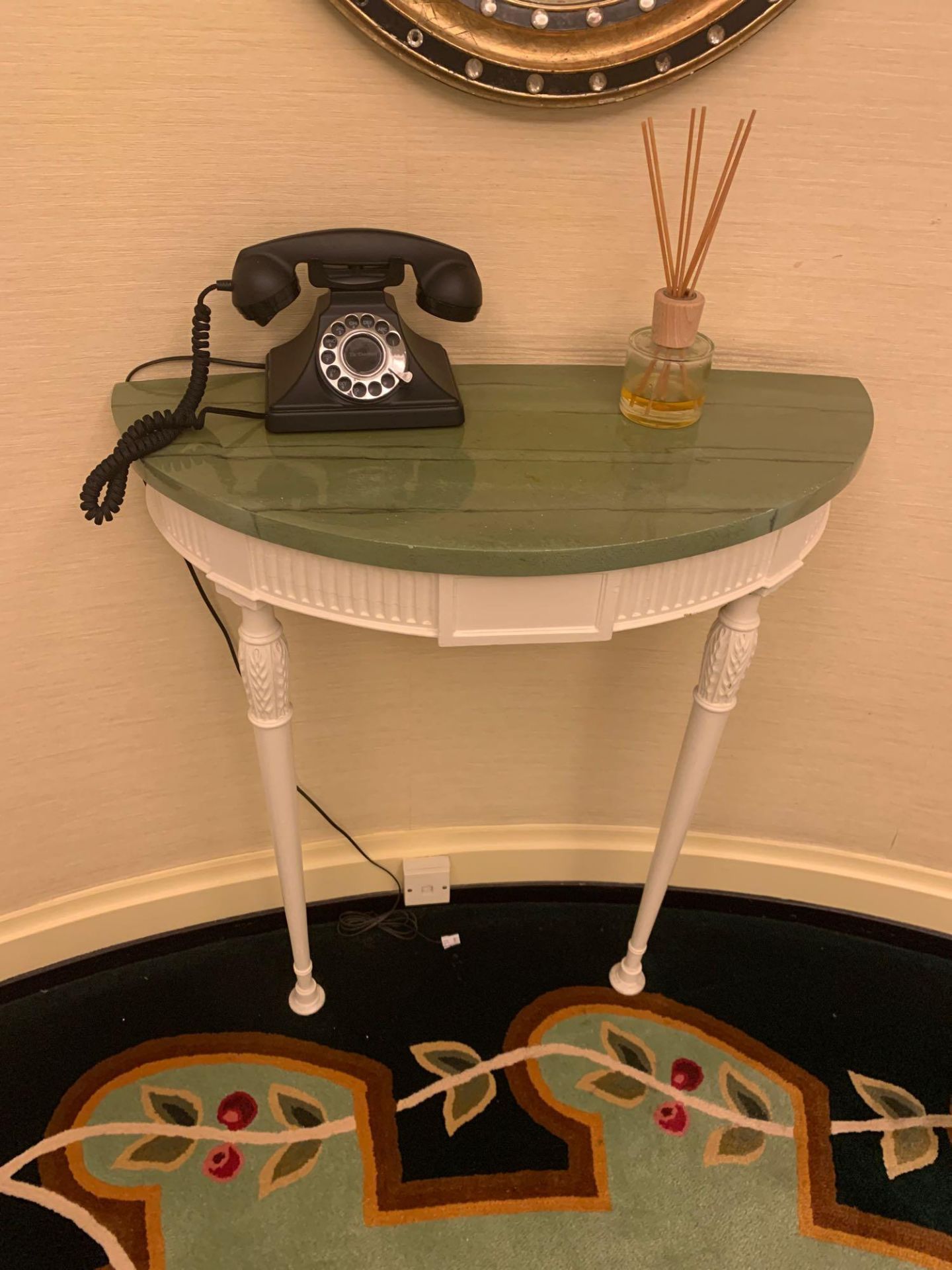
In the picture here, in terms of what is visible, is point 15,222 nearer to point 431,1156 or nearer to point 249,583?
point 249,583

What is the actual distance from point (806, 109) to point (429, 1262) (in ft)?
4.29

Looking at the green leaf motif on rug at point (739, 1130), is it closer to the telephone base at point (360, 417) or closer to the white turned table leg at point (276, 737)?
the white turned table leg at point (276, 737)

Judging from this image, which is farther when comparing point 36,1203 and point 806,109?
point 36,1203

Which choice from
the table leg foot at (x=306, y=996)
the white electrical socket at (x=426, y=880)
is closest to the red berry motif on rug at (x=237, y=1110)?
the table leg foot at (x=306, y=996)

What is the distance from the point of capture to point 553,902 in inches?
61.4

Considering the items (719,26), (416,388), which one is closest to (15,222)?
(416,388)

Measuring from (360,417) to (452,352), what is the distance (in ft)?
0.66

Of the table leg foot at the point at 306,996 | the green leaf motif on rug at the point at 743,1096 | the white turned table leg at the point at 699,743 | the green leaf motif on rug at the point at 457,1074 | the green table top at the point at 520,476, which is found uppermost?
the green table top at the point at 520,476

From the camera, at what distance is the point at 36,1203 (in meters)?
1.17

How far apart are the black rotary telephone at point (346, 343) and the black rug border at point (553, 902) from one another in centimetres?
80

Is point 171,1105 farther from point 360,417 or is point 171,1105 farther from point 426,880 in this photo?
A: point 360,417

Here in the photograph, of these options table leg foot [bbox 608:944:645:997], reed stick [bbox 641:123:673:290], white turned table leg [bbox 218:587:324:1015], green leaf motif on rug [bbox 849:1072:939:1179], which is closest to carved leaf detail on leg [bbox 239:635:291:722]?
white turned table leg [bbox 218:587:324:1015]

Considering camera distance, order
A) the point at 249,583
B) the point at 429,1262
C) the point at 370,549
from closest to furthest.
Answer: the point at 370,549
the point at 249,583
the point at 429,1262

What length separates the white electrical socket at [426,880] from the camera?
1.49 meters
